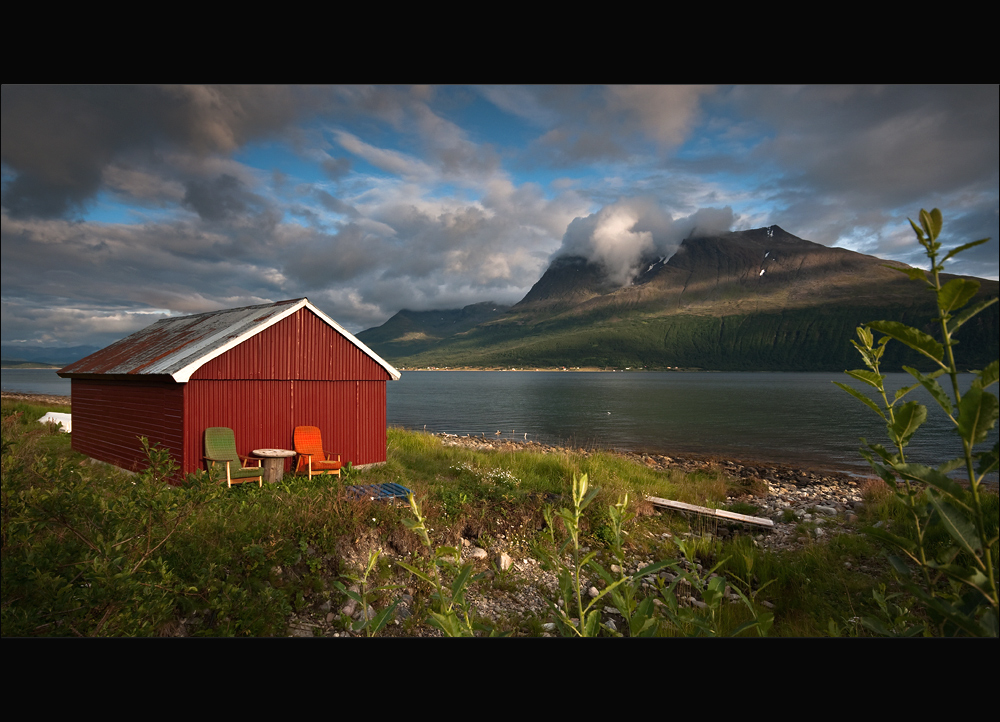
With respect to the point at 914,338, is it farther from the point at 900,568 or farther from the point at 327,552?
the point at 327,552

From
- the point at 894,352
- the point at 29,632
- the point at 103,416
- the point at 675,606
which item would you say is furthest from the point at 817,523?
the point at 894,352

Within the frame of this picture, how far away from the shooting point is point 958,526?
173 cm

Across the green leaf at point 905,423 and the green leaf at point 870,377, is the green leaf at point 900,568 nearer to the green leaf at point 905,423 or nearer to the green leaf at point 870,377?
the green leaf at point 905,423

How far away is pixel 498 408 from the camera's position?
57.6 m

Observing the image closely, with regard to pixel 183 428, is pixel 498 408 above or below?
below

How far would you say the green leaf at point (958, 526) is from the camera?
66.5 inches

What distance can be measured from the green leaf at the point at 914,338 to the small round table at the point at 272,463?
507 inches

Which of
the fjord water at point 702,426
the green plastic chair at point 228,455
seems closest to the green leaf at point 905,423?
the green plastic chair at point 228,455

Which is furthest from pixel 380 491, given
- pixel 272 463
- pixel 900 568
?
pixel 900 568

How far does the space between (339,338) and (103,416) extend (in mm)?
7100

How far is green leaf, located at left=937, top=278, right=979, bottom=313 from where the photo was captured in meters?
1.67

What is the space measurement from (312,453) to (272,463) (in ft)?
4.43

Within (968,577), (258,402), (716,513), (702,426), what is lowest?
(702,426)
